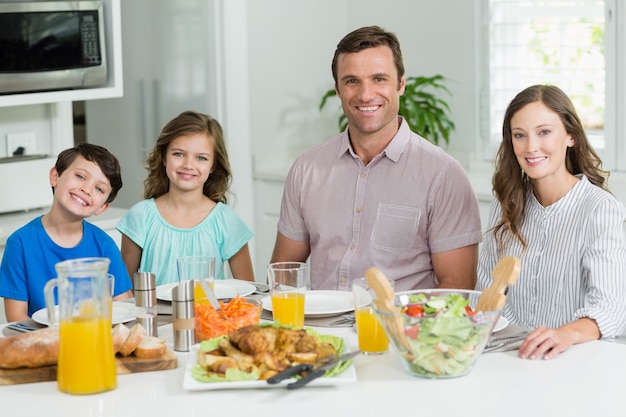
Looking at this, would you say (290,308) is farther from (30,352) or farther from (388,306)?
(30,352)

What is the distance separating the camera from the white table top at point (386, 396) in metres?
1.57

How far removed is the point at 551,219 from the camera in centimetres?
231

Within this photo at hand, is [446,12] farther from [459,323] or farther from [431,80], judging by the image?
[459,323]

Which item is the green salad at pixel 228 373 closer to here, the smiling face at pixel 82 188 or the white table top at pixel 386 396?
the white table top at pixel 386 396

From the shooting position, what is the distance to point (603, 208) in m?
2.23

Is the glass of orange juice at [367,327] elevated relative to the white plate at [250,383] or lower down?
elevated

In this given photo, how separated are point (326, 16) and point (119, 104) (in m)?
1.07

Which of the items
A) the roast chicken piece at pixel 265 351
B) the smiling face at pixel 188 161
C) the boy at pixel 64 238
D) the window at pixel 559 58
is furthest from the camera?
the window at pixel 559 58

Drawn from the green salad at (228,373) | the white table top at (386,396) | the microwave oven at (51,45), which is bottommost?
the white table top at (386,396)

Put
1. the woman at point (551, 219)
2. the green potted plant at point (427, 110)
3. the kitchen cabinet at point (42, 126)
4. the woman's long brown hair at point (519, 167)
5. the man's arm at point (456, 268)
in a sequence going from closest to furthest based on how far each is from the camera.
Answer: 1. the woman at point (551, 219)
2. the woman's long brown hair at point (519, 167)
3. the man's arm at point (456, 268)
4. the kitchen cabinet at point (42, 126)
5. the green potted plant at point (427, 110)

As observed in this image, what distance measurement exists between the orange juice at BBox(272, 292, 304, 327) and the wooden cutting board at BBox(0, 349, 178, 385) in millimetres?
254

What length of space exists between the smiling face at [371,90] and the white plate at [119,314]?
34.1 inches

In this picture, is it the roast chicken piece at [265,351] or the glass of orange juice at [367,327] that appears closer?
the roast chicken piece at [265,351]

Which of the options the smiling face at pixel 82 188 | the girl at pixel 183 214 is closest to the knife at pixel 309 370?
the smiling face at pixel 82 188
